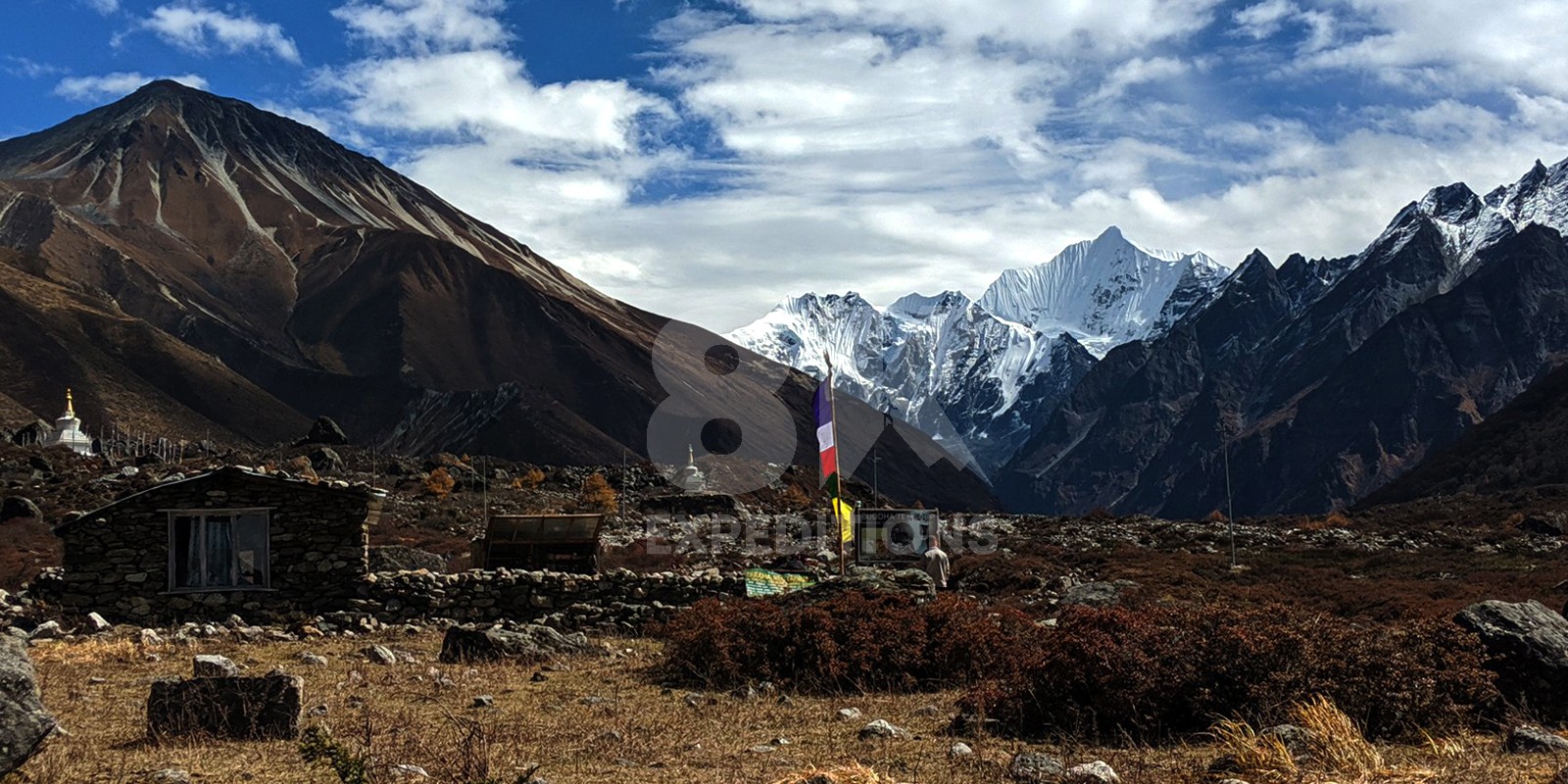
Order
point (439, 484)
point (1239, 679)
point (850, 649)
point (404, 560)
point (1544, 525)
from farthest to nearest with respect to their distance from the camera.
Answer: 1. point (439, 484)
2. point (1544, 525)
3. point (404, 560)
4. point (850, 649)
5. point (1239, 679)

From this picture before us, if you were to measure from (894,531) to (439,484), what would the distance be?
117 ft

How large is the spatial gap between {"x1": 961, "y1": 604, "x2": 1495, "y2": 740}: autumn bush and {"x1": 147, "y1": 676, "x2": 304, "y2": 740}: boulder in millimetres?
6393

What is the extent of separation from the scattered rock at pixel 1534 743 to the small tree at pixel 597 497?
50.4m

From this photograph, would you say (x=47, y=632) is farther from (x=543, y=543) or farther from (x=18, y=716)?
(x=18, y=716)

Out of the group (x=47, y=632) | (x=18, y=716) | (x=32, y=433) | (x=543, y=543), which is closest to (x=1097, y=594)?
(x=543, y=543)

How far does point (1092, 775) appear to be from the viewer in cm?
968

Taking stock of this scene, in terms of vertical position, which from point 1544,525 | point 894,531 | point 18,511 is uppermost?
point 18,511

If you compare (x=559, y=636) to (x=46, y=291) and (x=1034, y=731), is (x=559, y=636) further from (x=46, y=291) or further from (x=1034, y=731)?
(x=46, y=291)

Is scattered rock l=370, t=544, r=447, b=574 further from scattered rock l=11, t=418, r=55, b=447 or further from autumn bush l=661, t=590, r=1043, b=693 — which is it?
scattered rock l=11, t=418, r=55, b=447

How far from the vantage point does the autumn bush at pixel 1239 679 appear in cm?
1164

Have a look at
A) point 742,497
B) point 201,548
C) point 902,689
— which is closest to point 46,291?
point 742,497

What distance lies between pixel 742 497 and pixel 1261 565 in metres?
35.5

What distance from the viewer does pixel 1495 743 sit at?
36.1ft

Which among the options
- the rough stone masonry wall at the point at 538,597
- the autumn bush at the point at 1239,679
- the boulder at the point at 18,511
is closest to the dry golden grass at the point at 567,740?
the autumn bush at the point at 1239,679
